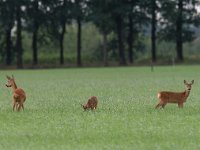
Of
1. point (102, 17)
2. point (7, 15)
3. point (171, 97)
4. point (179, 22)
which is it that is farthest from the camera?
point (179, 22)

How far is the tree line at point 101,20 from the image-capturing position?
76.0 m

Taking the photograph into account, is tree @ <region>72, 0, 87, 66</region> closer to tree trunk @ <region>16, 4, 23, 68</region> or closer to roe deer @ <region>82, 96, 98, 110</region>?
tree trunk @ <region>16, 4, 23, 68</region>

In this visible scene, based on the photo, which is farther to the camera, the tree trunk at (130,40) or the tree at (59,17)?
the tree trunk at (130,40)

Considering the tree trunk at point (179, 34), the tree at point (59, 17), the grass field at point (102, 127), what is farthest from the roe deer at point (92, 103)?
the tree trunk at point (179, 34)

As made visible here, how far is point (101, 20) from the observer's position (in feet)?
247

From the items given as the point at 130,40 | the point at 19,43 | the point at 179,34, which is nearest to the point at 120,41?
the point at 130,40

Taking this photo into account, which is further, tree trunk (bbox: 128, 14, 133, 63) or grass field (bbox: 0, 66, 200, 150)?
tree trunk (bbox: 128, 14, 133, 63)

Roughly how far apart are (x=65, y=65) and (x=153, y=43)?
10539 millimetres

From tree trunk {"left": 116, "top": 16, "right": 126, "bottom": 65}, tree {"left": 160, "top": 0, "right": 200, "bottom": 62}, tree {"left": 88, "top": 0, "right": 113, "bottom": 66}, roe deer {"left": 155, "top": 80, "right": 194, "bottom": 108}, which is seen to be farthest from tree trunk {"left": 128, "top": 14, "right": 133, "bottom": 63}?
roe deer {"left": 155, "top": 80, "right": 194, "bottom": 108}

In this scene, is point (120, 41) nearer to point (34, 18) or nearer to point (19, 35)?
point (34, 18)

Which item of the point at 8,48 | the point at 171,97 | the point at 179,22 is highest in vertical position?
the point at 179,22

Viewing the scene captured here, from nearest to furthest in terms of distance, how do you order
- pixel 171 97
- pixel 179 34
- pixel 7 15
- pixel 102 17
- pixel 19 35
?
pixel 171 97 → pixel 7 15 → pixel 102 17 → pixel 19 35 → pixel 179 34

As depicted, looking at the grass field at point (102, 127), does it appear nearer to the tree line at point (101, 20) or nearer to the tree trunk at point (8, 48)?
the tree line at point (101, 20)

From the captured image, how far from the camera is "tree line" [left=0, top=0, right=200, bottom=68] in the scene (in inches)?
2992
